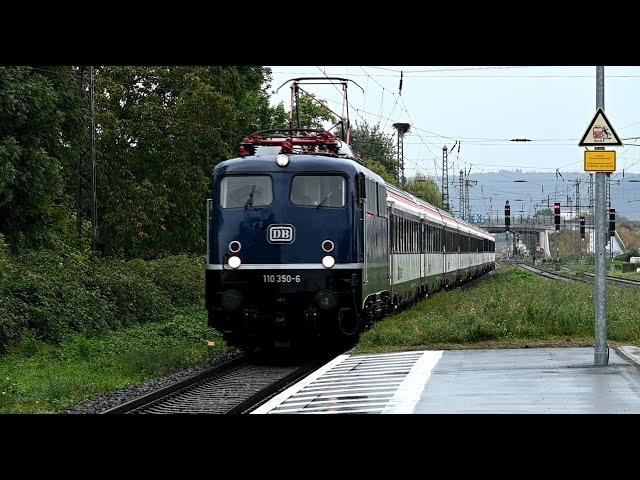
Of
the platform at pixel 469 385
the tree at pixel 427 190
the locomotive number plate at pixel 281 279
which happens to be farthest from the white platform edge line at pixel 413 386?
the tree at pixel 427 190

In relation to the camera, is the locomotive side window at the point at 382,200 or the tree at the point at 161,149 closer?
the locomotive side window at the point at 382,200

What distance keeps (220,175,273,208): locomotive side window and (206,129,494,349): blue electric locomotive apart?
0.02m

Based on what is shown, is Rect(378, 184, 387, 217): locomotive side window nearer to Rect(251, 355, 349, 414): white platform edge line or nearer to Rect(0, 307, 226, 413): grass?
Rect(0, 307, 226, 413): grass

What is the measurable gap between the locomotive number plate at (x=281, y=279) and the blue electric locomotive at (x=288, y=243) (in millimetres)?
18

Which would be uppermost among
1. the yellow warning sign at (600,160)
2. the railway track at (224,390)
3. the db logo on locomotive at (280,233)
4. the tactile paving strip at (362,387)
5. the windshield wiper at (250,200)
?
the yellow warning sign at (600,160)

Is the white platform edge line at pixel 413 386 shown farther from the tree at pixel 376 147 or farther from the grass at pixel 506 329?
the tree at pixel 376 147

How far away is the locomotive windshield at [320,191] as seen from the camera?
70.3 feet

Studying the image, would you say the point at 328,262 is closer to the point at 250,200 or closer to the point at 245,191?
the point at 250,200

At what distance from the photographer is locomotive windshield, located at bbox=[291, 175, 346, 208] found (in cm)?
2144

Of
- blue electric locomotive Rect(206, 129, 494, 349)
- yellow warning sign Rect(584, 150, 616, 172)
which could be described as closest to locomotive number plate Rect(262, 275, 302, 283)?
blue electric locomotive Rect(206, 129, 494, 349)

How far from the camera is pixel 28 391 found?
17094 mm

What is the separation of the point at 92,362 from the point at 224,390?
5065 mm
